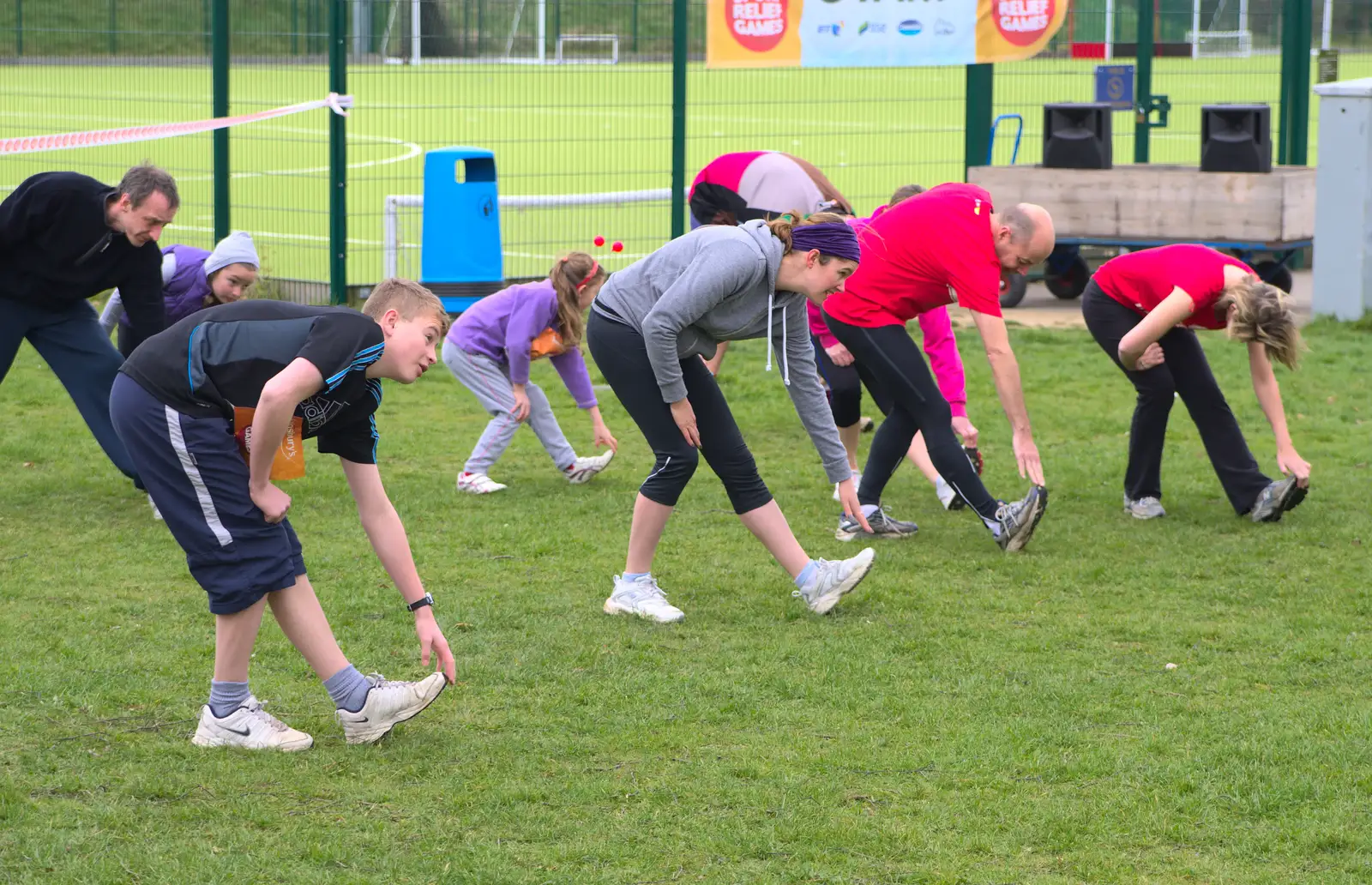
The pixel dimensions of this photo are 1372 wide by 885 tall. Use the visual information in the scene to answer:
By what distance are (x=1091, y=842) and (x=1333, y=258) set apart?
30.0 feet

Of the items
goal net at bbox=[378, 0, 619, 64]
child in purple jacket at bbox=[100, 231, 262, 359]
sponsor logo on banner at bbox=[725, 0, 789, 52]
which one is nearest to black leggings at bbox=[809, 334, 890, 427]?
child in purple jacket at bbox=[100, 231, 262, 359]

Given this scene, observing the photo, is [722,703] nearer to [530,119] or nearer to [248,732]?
[248,732]

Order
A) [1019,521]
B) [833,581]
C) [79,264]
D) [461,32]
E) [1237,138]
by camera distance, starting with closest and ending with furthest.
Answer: [833,581], [1019,521], [79,264], [1237,138], [461,32]

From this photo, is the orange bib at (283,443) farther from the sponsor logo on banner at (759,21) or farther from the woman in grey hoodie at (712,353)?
the sponsor logo on banner at (759,21)

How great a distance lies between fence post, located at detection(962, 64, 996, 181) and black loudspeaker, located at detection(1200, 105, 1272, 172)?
6.23 ft

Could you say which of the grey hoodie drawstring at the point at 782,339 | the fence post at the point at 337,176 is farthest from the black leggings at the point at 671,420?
the fence post at the point at 337,176

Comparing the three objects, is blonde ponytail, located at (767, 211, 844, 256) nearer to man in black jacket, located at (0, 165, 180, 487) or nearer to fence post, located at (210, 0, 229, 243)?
man in black jacket, located at (0, 165, 180, 487)

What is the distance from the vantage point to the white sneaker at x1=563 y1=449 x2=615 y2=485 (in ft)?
25.8

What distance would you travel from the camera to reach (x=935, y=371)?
8.05m

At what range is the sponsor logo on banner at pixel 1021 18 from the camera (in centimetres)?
1312

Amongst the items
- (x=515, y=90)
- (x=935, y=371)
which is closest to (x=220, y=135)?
(x=515, y=90)

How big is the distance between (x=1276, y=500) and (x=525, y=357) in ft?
11.1

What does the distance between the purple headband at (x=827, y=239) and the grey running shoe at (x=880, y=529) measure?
1.85 metres

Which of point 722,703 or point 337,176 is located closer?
point 722,703
